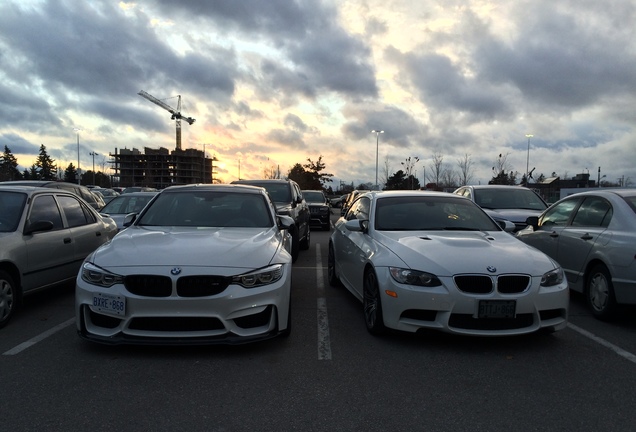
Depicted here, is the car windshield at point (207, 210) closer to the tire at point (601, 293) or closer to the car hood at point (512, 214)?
the tire at point (601, 293)

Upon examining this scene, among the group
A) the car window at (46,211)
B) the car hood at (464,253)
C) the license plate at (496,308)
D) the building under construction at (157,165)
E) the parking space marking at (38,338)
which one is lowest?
the parking space marking at (38,338)

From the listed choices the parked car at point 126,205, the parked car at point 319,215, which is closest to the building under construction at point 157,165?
the parked car at point 319,215

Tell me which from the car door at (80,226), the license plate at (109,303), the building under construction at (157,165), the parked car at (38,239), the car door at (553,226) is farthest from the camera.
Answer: the building under construction at (157,165)

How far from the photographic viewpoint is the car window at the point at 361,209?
660 cm

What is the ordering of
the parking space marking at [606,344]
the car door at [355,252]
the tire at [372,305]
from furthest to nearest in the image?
the car door at [355,252], the tire at [372,305], the parking space marking at [606,344]

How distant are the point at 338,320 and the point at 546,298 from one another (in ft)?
7.37

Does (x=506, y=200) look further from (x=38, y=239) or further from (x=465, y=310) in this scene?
(x=38, y=239)

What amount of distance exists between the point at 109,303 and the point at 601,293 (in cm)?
538

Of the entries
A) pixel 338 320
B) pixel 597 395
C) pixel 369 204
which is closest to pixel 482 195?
pixel 369 204

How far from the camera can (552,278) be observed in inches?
176

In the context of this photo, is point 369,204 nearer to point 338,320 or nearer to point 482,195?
point 338,320

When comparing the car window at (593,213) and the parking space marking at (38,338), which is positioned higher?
the car window at (593,213)

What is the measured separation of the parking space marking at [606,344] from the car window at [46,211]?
6.58m

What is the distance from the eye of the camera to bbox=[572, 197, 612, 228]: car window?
5707 mm
